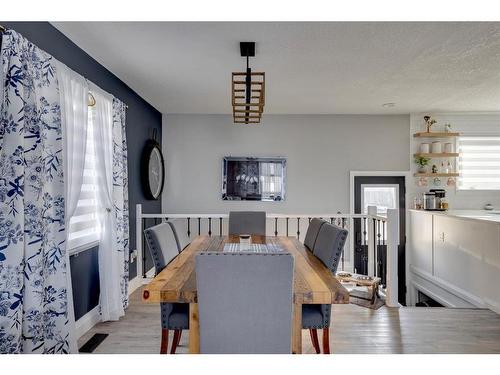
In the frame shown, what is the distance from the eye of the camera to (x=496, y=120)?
523 centimetres

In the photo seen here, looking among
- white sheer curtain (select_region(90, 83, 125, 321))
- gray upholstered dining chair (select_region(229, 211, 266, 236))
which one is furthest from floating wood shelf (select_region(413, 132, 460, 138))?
white sheer curtain (select_region(90, 83, 125, 321))

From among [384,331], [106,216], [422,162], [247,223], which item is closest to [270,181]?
[247,223]

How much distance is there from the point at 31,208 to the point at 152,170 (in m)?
2.69

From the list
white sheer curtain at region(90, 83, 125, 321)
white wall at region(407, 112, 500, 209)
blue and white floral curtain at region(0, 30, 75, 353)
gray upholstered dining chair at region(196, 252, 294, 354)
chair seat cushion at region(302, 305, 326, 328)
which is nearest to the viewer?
gray upholstered dining chair at region(196, 252, 294, 354)

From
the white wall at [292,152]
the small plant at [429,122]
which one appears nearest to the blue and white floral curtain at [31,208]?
the white wall at [292,152]

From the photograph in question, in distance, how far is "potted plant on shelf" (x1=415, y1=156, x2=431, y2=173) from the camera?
5246 millimetres

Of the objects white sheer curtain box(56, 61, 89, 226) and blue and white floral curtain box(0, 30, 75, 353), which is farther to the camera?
white sheer curtain box(56, 61, 89, 226)

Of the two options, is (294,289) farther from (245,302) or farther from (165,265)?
(165,265)

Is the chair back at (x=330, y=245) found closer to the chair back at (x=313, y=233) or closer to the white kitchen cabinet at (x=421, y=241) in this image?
the chair back at (x=313, y=233)

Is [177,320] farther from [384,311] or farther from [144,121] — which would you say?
[144,121]

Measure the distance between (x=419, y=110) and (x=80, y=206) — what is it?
4.80 metres

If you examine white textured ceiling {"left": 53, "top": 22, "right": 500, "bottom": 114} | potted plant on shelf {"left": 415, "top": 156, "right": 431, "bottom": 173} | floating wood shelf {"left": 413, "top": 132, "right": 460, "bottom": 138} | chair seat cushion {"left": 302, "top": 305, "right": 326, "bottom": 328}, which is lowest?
chair seat cushion {"left": 302, "top": 305, "right": 326, "bottom": 328}

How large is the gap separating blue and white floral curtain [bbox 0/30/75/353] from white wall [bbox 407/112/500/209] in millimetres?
4953

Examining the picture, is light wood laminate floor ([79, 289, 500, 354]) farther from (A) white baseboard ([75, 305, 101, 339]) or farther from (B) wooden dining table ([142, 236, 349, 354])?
(B) wooden dining table ([142, 236, 349, 354])
